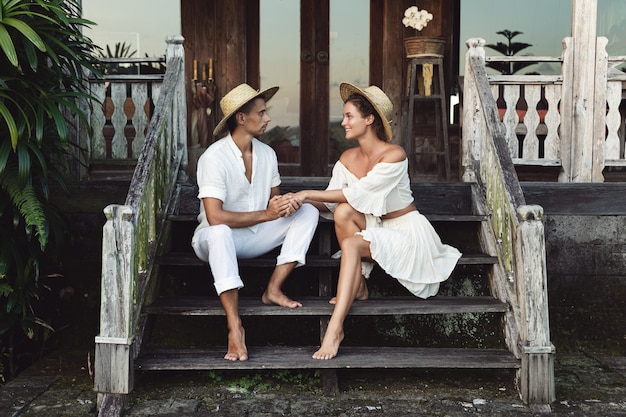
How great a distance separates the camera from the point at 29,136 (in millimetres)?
4195

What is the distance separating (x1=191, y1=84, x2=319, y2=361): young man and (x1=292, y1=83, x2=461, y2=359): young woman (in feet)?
0.70

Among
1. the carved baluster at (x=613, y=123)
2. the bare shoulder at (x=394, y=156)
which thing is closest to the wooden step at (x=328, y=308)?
the bare shoulder at (x=394, y=156)

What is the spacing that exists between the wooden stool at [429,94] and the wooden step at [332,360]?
3081 mm

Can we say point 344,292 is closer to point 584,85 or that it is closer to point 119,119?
point 119,119

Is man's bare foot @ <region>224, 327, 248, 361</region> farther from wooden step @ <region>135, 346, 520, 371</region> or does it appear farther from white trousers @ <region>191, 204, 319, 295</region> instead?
white trousers @ <region>191, 204, 319, 295</region>

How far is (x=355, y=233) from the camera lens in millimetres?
4266

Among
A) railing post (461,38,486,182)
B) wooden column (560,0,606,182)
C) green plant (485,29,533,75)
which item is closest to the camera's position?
railing post (461,38,486,182)

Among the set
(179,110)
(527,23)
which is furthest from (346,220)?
(527,23)

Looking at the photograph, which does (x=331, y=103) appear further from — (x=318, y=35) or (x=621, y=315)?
(x=621, y=315)

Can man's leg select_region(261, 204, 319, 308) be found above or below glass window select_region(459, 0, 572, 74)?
below

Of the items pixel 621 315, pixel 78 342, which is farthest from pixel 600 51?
pixel 78 342

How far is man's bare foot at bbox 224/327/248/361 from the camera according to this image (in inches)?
153

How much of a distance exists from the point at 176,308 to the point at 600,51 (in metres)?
3.71

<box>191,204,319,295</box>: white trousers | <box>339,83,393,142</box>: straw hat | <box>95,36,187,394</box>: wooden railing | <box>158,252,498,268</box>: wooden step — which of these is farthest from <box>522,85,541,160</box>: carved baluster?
<box>95,36,187,394</box>: wooden railing
